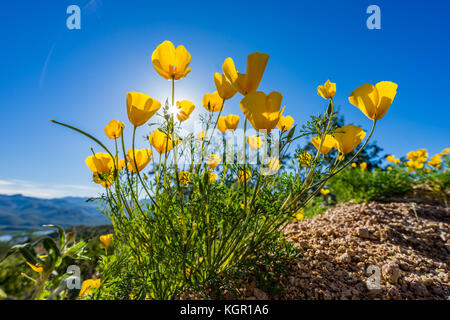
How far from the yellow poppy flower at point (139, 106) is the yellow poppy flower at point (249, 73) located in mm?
295

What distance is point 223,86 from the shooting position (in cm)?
94

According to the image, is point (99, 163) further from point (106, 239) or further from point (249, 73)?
point (249, 73)

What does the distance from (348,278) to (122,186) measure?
4.14 feet

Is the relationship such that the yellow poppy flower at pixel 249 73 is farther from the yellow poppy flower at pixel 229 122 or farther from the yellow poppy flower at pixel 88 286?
the yellow poppy flower at pixel 88 286

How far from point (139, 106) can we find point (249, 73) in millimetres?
423

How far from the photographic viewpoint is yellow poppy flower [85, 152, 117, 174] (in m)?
1.06

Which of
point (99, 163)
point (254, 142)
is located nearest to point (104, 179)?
point (99, 163)

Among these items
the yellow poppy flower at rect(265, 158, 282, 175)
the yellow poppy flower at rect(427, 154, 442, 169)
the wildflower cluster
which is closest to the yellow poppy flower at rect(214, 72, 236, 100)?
the wildflower cluster

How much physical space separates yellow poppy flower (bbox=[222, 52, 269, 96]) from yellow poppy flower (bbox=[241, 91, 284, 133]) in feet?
0.32

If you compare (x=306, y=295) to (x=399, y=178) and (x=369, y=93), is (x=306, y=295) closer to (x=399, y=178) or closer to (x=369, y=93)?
(x=369, y=93)

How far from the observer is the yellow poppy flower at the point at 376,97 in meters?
0.86

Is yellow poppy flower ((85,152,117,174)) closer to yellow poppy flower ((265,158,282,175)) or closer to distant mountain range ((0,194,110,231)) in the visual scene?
yellow poppy flower ((265,158,282,175))

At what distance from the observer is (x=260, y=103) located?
0.76m
